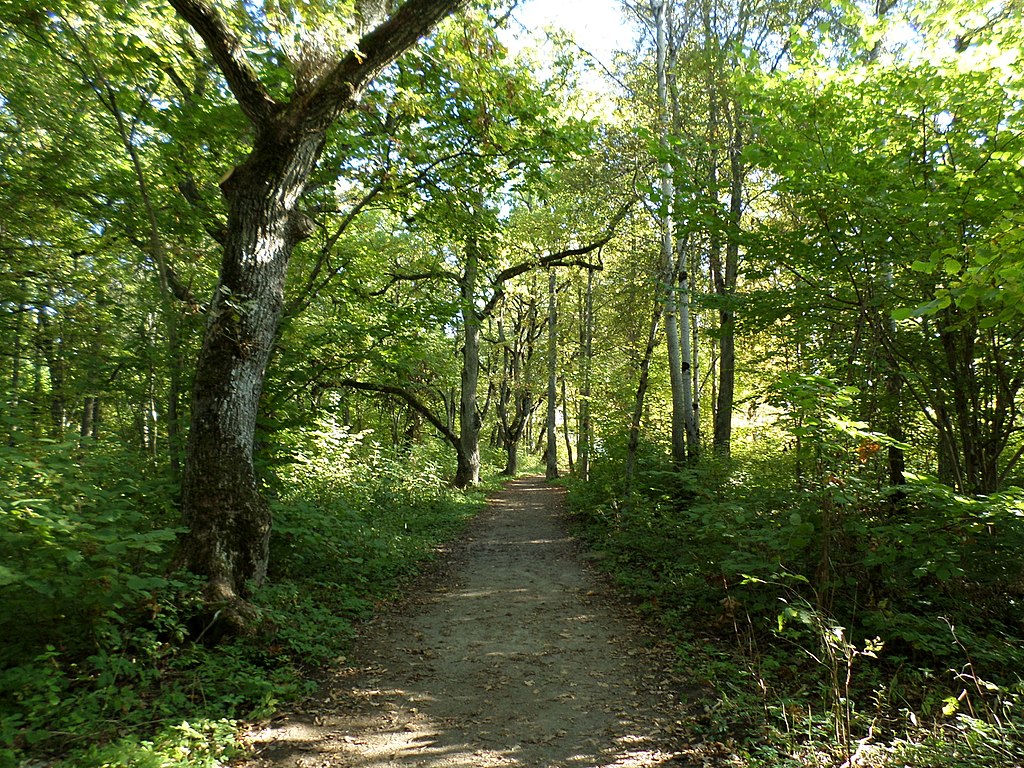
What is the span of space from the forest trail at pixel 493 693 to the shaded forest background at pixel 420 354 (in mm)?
360

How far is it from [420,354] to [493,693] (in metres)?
6.36

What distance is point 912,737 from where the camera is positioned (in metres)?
3.30

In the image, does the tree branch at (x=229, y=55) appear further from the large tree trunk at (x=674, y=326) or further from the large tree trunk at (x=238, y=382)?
the large tree trunk at (x=674, y=326)

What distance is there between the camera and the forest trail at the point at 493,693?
11.7 feet

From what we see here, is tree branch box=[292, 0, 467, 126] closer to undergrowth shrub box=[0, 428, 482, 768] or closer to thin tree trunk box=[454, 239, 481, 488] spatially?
undergrowth shrub box=[0, 428, 482, 768]

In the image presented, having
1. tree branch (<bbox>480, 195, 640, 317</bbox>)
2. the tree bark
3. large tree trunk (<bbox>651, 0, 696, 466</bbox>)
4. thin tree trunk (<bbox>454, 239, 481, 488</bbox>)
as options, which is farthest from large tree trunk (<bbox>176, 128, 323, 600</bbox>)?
thin tree trunk (<bbox>454, 239, 481, 488</bbox>)

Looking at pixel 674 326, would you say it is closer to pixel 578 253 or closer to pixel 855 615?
pixel 578 253

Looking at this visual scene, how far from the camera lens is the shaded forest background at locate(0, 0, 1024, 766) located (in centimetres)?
368

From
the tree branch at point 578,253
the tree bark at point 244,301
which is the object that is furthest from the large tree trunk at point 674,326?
the tree bark at point 244,301

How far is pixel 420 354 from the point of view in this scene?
984 centimetres

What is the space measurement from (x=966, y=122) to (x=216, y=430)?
24.4 feet

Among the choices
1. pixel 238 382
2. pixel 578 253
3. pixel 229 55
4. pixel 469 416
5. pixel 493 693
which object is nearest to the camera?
pixel 493 693

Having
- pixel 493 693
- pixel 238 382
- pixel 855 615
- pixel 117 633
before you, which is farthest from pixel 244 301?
pixel 855 615

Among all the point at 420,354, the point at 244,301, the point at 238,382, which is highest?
the point at 420,354
